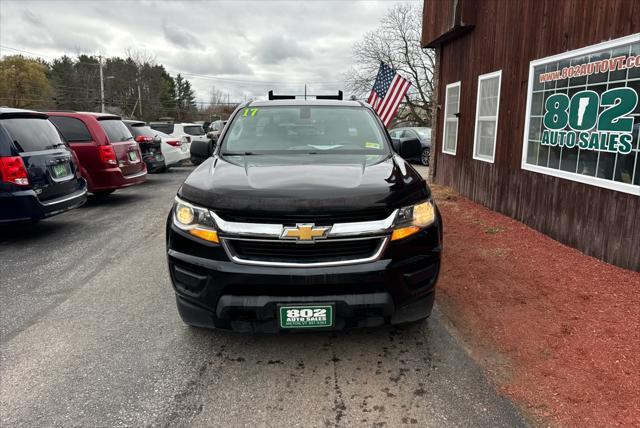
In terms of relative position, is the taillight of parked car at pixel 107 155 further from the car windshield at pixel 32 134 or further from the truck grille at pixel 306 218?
the truck grille at pixel 306 218

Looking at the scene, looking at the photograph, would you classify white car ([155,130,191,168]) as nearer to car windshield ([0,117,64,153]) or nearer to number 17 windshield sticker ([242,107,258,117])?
car windshield ([0,117,64,153])

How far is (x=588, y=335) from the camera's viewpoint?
3359mm

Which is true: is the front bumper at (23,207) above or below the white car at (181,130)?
below

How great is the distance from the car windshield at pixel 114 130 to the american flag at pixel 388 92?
19.1 ft

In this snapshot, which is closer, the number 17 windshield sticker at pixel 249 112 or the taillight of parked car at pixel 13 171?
the number 17 windshield sticker at pixel 249 112

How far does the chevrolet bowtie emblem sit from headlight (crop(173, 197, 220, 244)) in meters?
0.43

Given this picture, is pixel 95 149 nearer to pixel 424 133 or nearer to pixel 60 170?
pixel 60 170

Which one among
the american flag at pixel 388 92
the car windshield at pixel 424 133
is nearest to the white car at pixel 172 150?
the american flag at pixel 388 92

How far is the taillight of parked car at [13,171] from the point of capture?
18.2 feet

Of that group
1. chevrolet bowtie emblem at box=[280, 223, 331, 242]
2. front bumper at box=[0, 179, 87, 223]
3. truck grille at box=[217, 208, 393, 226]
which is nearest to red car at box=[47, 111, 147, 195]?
front bumper at box=[0, 179, 87, 223]

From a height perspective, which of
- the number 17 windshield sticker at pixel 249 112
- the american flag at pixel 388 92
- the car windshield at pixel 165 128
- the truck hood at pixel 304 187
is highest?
the american flag at pixel 388 92

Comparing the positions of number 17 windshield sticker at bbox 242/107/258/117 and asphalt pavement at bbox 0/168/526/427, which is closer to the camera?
asphalt pavement at bbox 0/168/526/427

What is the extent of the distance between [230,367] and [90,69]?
72.0m

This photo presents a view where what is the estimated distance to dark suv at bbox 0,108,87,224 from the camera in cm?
559
